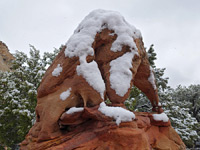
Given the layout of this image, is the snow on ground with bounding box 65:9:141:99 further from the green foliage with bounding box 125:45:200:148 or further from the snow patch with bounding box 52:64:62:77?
the green foliage with bounding box 125:45:200:148

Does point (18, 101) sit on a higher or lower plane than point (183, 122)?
higher

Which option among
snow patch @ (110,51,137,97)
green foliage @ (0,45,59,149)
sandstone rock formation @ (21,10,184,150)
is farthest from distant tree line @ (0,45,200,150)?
snow patch @ (110,51,137,97)

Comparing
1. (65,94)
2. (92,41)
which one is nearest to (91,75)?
(65,94)

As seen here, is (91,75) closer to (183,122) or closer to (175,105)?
(183,122)

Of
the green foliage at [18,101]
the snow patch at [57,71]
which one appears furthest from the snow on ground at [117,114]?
the green foliage at [18,101]

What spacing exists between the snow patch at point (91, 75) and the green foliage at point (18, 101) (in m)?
3.72

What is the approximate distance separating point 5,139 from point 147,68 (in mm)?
6477

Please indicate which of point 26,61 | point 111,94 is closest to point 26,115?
point 26,61

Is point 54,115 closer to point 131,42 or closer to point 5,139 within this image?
point 131,42

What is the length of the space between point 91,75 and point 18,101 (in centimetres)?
502

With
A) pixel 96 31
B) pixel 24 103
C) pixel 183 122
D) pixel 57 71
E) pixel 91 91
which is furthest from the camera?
pixel 183 122

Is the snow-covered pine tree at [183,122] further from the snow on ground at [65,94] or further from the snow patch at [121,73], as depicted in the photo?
the snow on ground at [65,94]

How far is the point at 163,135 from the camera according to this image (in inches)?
164

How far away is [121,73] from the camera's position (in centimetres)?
336
